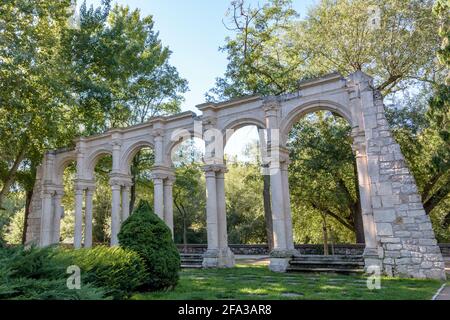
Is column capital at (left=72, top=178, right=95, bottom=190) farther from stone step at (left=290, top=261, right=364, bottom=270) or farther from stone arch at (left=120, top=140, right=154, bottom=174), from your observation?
stone step at (left=290, top=261, right=364, bottom=270)

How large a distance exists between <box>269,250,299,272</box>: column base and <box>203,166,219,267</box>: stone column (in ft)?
7.07

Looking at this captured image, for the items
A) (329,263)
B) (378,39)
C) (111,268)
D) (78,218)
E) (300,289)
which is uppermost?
(378,39)

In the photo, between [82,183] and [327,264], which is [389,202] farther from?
[82,183]

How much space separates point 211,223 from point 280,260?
2.87 meters

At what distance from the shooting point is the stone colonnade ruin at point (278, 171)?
9.12 meters

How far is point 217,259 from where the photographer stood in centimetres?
1211

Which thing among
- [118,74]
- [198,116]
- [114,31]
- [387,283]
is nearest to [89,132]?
[118,74]

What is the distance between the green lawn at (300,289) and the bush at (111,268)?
446 millimetres

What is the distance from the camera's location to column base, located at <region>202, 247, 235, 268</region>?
12094 millimetres

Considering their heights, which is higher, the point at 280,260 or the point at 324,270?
the point at 280,260

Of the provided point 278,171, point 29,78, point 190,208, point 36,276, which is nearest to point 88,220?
point 29,78

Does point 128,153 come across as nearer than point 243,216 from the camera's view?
Yes

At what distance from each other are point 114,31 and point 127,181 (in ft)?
26.6

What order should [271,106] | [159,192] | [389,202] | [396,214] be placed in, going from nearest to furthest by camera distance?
[396,214], [389,202], [271,106], [159,192]
